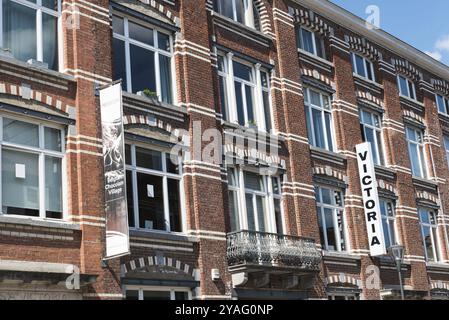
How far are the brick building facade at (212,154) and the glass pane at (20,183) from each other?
0.11 feet

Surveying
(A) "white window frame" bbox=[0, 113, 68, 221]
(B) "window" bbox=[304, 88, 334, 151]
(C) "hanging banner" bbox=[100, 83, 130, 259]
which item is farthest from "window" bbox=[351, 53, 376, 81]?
(A) "white window frame" bbox=[0, 113, 68, 221]

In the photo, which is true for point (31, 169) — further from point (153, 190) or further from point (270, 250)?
point (270, 250)

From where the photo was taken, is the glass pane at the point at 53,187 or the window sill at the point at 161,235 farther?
the window sill at the point at 161,235

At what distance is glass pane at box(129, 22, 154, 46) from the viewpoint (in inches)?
796

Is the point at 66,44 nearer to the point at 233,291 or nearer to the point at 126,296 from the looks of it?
the point at 126,296

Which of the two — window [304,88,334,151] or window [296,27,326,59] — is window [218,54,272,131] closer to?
window [304,88,334,151]

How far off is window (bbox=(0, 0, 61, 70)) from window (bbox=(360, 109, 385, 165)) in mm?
14830

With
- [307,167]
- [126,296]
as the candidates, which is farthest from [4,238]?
[307,167]

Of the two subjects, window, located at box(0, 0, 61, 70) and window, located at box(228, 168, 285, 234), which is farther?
window, located at box(228, 168, 285, 234)

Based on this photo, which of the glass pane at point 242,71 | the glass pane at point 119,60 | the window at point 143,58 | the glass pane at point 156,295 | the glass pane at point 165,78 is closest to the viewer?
the glass pane at point 156,295

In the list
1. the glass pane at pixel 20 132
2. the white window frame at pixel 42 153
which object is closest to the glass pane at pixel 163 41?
the white window frame at pixel 42 153

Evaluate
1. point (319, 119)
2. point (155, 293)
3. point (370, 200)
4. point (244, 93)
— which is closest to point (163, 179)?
point (155, 293)

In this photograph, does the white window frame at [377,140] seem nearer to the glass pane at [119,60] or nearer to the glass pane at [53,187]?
the glass pane at [119,60]

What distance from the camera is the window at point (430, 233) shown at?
2980cm
